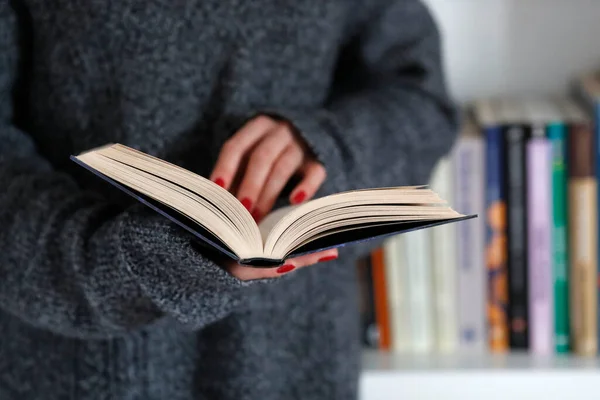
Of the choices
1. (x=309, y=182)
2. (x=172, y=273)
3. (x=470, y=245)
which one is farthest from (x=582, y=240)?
(x=172, y=273)

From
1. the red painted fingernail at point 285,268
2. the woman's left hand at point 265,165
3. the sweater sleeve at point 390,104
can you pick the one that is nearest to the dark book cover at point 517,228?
the sweater sleeve at point 390,104

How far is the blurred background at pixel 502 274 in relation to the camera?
33.3 inches

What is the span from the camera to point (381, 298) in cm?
91

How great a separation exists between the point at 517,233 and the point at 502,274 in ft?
0.17

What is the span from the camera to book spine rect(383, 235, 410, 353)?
0.89 meters

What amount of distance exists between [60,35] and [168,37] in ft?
0.32

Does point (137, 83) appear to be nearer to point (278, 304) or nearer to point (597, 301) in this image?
point (278, 304)

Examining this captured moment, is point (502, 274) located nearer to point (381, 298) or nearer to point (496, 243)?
point (496, 243)

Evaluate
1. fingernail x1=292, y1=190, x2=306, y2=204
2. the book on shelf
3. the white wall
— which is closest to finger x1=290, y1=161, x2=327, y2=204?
fingernail x1=292, y1=190, x2=306, y2=204

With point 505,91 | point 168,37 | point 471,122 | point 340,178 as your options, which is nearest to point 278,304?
point 340,178

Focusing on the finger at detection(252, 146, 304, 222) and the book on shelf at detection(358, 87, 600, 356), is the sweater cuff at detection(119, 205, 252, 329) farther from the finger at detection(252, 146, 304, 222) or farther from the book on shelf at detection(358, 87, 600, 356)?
the book on shelf at detection(358, 87, 600, 356)

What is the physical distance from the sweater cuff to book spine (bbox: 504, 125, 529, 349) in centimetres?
45

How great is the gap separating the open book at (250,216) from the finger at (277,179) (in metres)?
0.08

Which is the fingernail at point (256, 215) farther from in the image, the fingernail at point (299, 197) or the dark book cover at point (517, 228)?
the dark book cover at point (517, 228)
